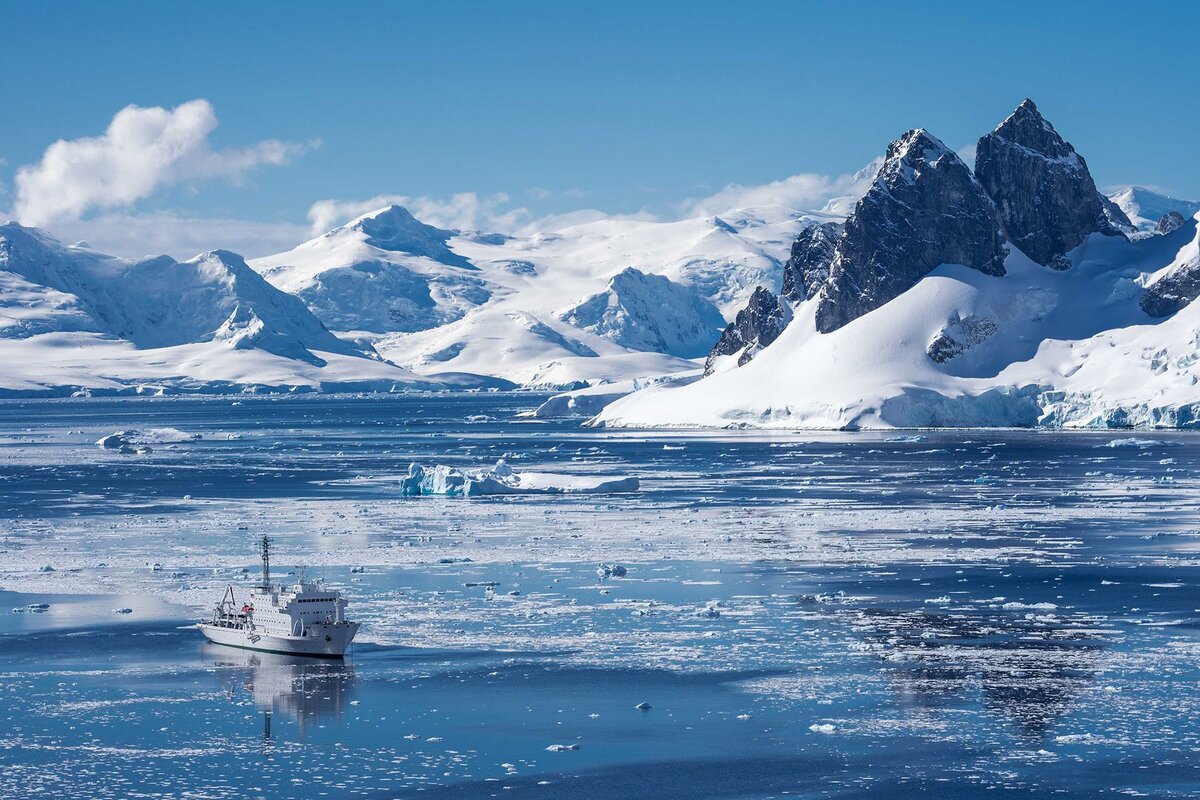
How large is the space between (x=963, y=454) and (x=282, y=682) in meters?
90.4

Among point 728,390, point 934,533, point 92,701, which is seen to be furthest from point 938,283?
point 92,701

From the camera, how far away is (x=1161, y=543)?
66.2 meters

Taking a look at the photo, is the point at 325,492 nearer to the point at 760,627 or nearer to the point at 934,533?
the point at 934,533

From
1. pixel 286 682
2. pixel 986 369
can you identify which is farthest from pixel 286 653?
pixel 986 369

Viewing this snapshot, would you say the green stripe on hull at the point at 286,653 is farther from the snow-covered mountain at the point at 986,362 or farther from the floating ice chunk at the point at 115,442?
the snow-covered mountain at the point at 986,362

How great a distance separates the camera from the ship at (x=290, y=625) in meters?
45.2

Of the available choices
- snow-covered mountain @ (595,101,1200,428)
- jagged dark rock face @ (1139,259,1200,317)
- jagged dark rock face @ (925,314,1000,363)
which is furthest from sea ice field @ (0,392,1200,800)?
jagged dark rock face @ (1139,259,1200,317)

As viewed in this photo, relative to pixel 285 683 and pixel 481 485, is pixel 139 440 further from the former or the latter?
pixel 285 683

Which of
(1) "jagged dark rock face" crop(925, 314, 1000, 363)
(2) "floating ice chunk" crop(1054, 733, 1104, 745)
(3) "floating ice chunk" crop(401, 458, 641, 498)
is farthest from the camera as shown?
(1) "jagged dark rock face" crop(925, 314, 1000, 363)

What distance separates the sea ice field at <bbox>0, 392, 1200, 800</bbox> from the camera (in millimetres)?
32938

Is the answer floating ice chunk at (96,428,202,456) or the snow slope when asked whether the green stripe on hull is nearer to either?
floating ice chunk at (96,428,202,456)

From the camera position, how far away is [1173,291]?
18575 cm

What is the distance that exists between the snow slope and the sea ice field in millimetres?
70869

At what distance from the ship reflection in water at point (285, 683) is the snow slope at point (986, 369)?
122 m
